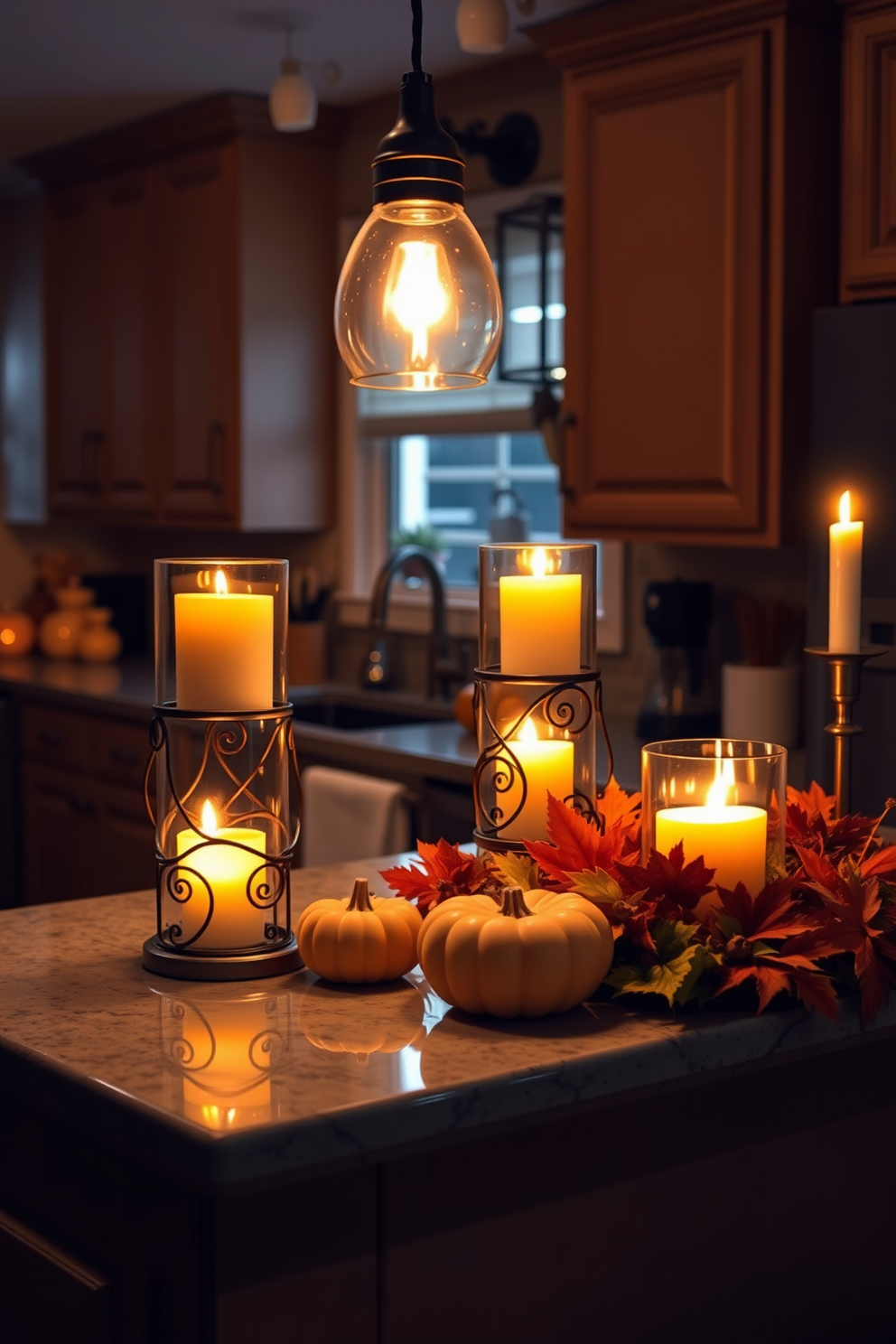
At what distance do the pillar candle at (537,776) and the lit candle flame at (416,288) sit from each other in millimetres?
390

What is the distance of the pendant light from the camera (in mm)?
1330

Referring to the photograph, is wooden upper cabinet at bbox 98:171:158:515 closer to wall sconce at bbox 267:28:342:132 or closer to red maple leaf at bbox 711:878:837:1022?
wall sconce at bbox 267:28:342:132

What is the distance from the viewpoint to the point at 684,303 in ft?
9.53

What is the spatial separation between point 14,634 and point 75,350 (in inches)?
36.7

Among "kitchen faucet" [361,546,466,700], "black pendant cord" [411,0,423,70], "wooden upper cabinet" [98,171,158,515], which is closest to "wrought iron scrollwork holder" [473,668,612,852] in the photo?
"black pendant cord" [411,0,423,70]

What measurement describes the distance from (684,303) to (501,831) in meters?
1.71

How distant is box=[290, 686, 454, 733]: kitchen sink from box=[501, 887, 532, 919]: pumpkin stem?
2631mm

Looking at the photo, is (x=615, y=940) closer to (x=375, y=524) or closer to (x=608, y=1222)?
(x=608, y=1222)

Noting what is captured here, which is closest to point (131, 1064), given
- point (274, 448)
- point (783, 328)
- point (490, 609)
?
point (490, 609)

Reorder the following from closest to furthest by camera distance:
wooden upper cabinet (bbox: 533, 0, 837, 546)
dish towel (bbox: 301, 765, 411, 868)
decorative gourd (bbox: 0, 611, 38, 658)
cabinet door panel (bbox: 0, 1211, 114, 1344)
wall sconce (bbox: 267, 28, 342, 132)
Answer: cabinet door panel (bbox: 0, 1211, 114, 1344) < wooden upper cabinet (bbox: 533, 0, 837, 546) < dish towel (bbox: 301, 765, 411, 868) < wall sconce (bbox: 267, 28, 342, 132) < decorative gourd (bbox: 0, 611, 38, 658)

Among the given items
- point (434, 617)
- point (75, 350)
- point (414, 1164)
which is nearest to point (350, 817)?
point (434, 617)

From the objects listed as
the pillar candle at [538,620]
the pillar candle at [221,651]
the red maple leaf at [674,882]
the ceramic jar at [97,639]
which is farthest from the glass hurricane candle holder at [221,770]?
the ceramic jar at [97,639]

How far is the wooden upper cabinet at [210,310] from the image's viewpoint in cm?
418

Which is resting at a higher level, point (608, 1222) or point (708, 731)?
point (708, 731)
